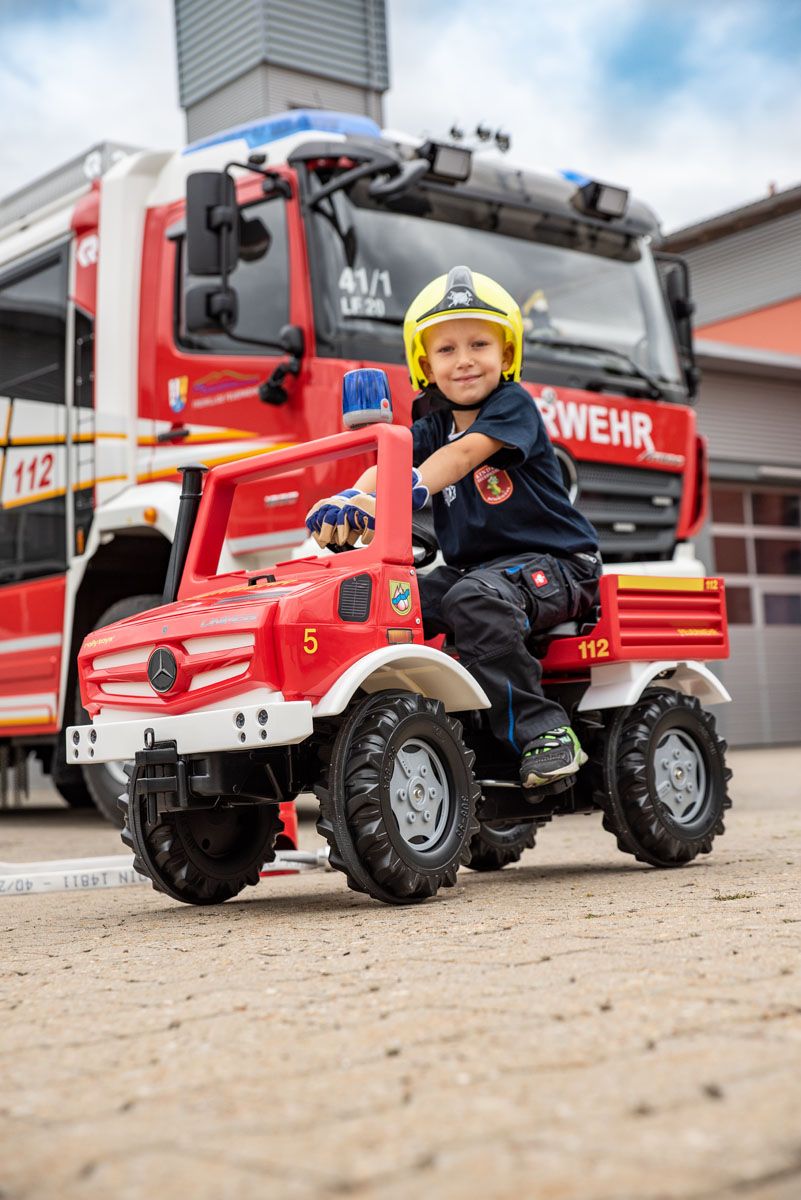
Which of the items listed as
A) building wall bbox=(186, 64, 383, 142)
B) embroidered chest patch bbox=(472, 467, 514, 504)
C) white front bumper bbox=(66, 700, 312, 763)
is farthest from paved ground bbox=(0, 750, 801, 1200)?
building wall bbox=(186, 64, 383, 142)

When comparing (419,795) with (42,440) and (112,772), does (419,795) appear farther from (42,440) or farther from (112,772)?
(42,440)

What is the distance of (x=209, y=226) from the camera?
7582 mm

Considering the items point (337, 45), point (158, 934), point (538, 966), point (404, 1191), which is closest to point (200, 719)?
point (158, 934)

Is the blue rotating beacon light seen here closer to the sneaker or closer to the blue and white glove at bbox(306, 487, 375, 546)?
the blue and white glove at bbox(306, 487, 375, 546)

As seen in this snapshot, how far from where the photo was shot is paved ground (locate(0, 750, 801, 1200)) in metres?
1.81

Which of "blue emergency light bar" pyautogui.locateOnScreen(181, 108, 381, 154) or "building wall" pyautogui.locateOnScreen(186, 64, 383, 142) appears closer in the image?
"blue emergency light bar" pyautogui.locateOnScreen(181, 108, 381, 154)

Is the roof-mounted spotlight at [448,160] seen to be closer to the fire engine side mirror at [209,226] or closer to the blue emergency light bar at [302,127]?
the blue emergency light bar at [302,127]

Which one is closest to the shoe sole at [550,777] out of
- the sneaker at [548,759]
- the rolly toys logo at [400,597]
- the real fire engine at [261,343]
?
the sneaker at [548,759]

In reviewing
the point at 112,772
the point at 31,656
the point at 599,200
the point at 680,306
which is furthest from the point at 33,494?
the point at 680,306

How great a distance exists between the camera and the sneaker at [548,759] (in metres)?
4.57

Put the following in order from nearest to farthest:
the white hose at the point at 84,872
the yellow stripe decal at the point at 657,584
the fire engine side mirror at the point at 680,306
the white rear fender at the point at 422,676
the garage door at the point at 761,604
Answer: the white rear fender at the point at 422,676 < the yellow stripe decal at the point at 657,584 < the white hose at the point at 84,872 < the fire engine side mirror at the point at 680,306 < the garage door at the point at 761,604

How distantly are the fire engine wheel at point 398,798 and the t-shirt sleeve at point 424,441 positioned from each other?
108 centimetres

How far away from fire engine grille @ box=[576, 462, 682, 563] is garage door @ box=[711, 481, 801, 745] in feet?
40.1

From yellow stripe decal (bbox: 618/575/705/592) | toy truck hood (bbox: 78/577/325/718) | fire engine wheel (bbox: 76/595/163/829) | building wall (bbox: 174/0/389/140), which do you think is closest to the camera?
toy truck hood (bbox: 78/577/325/718)
